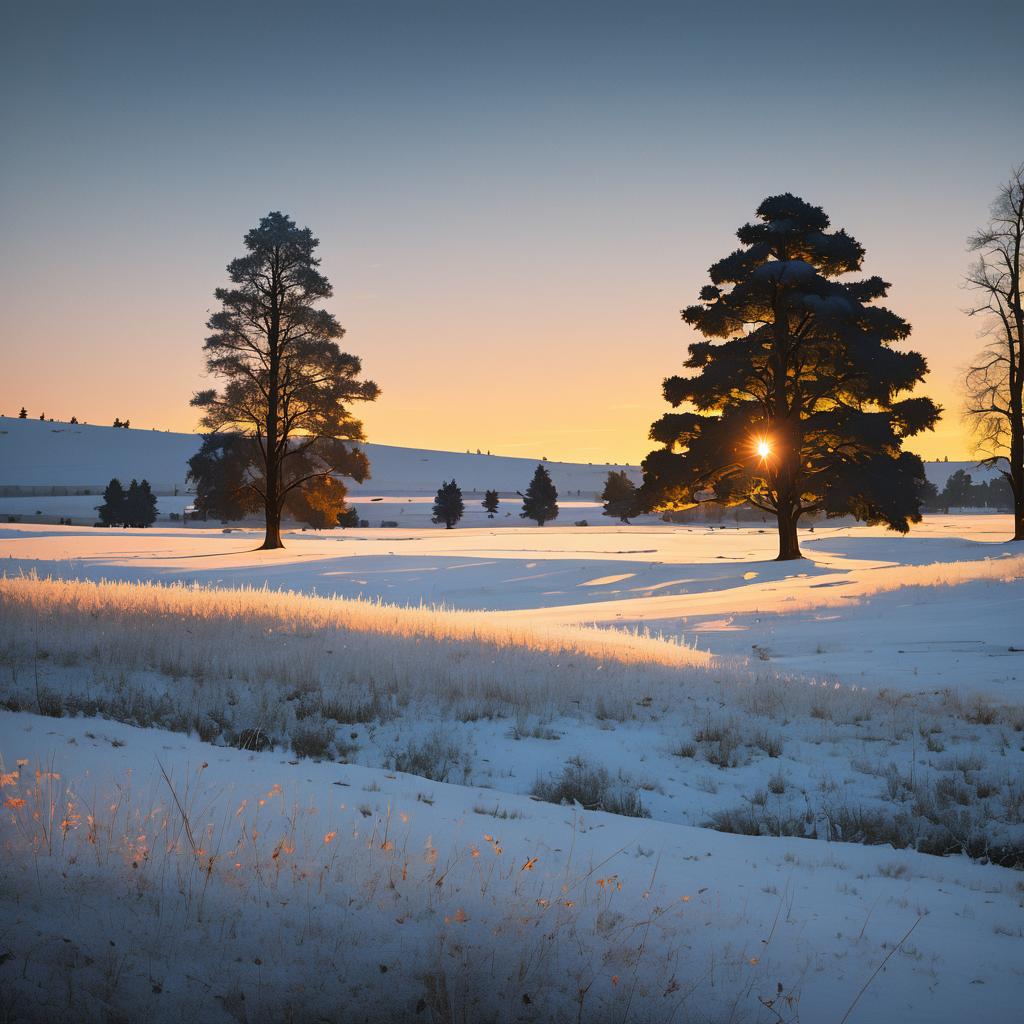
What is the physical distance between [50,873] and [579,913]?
2.41m

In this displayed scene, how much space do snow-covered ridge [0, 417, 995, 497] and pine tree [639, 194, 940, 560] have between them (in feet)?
296

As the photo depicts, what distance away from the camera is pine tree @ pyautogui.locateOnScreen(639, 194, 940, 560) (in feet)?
78.0

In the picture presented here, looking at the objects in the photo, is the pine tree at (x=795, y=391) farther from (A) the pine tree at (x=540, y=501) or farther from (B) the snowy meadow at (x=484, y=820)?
(A) the pine tree at (x=540, y=501)

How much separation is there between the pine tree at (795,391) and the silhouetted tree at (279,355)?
13462 millimetres

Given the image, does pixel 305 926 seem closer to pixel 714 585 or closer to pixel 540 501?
pixel 714 585

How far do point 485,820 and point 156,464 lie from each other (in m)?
142

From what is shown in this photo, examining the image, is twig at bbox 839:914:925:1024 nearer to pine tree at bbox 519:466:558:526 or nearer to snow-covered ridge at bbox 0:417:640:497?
pine tree at bbox 519:466:558:526

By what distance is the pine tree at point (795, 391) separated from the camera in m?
23.8

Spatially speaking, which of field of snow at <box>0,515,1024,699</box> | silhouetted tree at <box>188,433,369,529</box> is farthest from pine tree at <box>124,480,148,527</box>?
field of snow at <box>0,515,1024,699</box>

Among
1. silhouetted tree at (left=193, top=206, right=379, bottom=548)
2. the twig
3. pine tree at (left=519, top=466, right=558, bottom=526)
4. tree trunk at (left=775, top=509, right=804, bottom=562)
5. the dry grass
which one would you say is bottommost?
the twig

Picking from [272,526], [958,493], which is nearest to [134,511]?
[272,526]

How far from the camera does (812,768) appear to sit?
687 centimetres

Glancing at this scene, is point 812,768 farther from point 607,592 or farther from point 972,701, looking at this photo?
point 607,592

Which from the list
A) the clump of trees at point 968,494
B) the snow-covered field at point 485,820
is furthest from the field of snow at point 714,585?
the clump of trees at point 968,494
